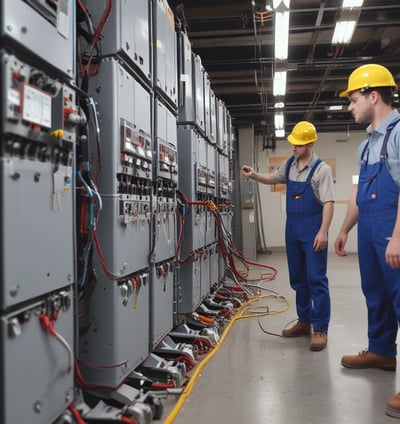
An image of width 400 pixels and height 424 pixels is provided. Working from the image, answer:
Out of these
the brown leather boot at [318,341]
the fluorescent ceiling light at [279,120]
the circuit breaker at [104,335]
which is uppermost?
the fluorescent ceiling light at [279,120]

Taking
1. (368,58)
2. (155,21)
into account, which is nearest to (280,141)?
(368,58)

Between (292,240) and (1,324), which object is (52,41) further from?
(292,240)

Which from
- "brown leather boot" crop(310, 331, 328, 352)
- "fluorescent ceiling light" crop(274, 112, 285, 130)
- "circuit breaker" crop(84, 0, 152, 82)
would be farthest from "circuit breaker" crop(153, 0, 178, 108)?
"fluorescent ceiling light" crop(274, 112, 285, 130)

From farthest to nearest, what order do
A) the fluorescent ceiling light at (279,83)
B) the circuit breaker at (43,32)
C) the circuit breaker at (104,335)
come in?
the fluorescent ceiling light at (279,83), the circuit breaker at (104,335), the circuit breaker at (43,32)

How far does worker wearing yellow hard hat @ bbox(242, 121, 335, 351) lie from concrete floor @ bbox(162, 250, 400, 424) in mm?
Result: 246

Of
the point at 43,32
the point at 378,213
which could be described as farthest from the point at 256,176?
the point at 43,32

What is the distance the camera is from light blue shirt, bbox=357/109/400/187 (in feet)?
6.57

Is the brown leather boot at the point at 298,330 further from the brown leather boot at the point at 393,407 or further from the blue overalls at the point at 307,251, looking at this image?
the brown leather boot at the point at 393,407

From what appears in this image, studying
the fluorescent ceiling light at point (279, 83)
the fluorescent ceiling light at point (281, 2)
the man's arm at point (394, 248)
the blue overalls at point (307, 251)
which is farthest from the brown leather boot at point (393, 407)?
the fluorescent ceiling light at point (279, 83)

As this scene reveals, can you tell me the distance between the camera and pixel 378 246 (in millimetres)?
2074

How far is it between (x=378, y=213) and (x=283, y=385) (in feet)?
3.56

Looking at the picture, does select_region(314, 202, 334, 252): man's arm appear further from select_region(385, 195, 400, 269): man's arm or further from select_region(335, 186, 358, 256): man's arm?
select_region(385, 195, 400, 269): man's arm

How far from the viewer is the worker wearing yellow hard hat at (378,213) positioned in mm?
2012

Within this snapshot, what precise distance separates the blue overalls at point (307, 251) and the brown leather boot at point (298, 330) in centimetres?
13
